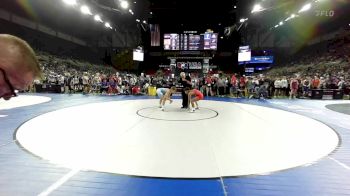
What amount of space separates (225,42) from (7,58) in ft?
102

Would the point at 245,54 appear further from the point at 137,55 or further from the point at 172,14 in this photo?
the point at 137,55

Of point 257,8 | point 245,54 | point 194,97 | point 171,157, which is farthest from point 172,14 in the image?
point 171,157

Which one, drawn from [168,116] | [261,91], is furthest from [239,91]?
[168,116]

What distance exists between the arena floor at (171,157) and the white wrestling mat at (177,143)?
2cm

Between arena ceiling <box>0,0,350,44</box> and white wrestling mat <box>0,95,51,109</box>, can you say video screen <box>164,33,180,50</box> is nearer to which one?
arena ceiling <box>0,0,350,44</box>

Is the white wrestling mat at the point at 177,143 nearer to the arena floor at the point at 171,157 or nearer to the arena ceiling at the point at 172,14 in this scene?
the arena floor at the point at 171,157

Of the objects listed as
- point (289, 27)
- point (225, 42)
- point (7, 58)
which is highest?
point (289, 27)

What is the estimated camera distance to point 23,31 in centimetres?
2580

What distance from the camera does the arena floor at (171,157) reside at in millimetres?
3527

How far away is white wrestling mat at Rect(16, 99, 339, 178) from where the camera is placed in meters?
4.23

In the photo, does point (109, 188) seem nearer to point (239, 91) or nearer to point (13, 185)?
point (13, 185)

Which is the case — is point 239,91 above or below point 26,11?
below

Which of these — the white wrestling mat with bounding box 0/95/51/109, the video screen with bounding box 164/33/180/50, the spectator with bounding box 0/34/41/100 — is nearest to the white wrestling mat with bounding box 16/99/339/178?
the spectator with bounding box 0/34/41/100

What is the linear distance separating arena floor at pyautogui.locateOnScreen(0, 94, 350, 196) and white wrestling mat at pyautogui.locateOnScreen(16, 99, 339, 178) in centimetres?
2
